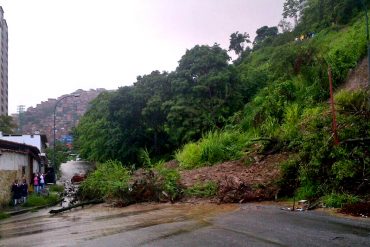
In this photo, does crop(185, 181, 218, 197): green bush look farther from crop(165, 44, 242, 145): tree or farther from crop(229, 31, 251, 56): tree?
crop(229, 31, 251, 56): tree

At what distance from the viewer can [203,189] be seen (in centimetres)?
1744

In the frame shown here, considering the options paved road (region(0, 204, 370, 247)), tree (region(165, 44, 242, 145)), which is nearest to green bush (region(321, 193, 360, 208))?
paved road (region(0, 204, 370, 247))

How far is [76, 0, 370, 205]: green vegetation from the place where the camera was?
48.9 feet

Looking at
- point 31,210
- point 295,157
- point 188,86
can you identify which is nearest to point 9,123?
point 188,86

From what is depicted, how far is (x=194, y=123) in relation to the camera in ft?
114

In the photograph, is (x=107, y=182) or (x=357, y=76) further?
(x=357, y=76)

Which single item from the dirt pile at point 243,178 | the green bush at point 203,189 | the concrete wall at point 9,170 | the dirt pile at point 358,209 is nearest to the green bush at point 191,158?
the dirt pile at point 243,178

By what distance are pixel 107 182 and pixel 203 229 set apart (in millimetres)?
10312

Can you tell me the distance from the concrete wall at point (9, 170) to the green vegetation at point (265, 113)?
13.9 feet

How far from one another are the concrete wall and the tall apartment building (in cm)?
8051

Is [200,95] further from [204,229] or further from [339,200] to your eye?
[204,229]

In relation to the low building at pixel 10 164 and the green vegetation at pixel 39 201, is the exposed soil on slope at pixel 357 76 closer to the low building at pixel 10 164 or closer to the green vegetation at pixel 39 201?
the green vegetation at pixel 39 201

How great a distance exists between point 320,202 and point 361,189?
4.09 feet

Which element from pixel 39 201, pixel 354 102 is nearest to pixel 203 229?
pixel 354 102
